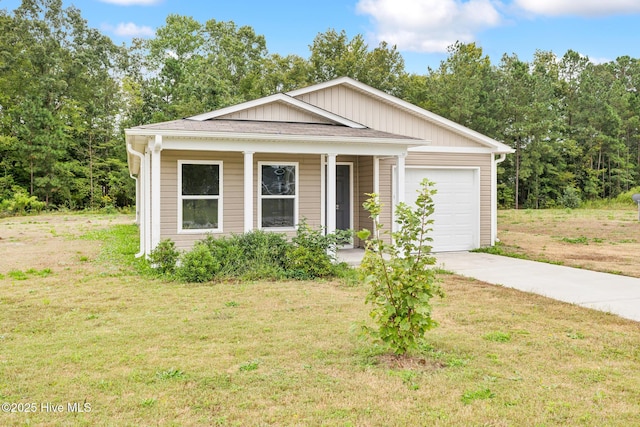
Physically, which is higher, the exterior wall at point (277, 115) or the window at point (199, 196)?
the exterior wall at point (277, 115)

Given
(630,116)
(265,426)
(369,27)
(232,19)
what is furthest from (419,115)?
(630,116)

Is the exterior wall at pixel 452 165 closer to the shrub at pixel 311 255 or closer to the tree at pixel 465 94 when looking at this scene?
the shrub at pixel 311 255

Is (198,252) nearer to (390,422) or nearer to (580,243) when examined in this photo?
(390,422)

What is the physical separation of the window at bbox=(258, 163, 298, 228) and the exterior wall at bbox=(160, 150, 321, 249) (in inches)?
4.2

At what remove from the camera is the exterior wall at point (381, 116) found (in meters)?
11.8

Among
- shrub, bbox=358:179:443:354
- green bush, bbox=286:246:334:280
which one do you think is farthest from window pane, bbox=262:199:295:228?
shrub, bbox=358:179:443:354

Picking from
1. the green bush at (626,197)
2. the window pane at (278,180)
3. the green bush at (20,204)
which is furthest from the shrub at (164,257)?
the green bush at (626,197)

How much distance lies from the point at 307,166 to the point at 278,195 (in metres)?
0.89

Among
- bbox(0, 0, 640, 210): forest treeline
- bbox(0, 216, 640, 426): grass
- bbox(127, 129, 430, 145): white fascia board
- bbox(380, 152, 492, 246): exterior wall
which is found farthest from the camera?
bbox(0, 0, 640, 210): forest treeline

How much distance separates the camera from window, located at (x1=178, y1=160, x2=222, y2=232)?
31.1 feet

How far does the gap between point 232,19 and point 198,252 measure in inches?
1416

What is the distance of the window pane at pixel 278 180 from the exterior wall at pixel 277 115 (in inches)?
49.4

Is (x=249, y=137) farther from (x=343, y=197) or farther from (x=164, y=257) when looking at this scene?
(x=343, y=197)

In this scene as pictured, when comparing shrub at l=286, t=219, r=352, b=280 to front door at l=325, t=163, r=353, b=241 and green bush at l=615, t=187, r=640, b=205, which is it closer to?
front door at l=325, t=163, r=353, b=241
